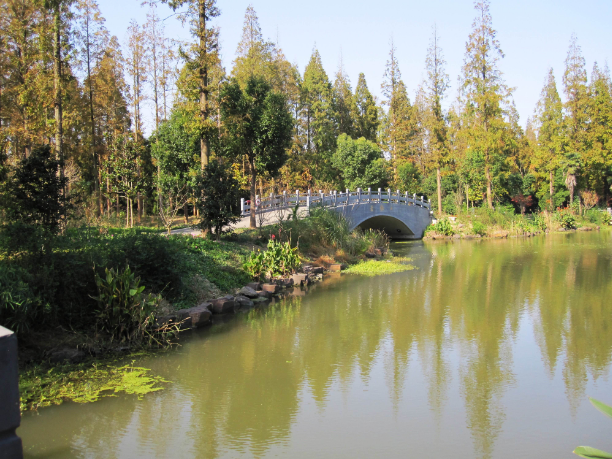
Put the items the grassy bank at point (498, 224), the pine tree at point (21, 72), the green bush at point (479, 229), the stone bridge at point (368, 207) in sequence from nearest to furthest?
the pine tree at point (21, 72), the stone bridge at point (368, 207), the green bush at point (479, 229), the grassy bank at point (498, 224)

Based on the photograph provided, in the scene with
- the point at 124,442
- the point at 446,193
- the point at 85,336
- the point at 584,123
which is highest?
the point at 584,123

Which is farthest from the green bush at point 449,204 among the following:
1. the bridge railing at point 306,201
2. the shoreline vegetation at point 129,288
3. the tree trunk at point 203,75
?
the tree trunk at point 203,75

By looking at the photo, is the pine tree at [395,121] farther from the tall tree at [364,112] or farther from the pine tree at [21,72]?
the pine tree at [21,72]

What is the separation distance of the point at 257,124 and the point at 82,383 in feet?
39.8

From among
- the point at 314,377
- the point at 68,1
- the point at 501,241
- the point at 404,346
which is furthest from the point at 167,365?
the point at 501,241

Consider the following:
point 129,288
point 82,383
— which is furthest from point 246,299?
point 82,383

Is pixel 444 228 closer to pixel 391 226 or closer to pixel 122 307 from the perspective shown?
pixel 391 226

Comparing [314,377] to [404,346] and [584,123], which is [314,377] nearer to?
[404,346]

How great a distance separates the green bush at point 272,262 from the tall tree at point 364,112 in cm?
2695

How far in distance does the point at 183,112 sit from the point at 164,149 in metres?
5.57

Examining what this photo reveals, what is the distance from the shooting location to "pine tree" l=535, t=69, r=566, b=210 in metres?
33.8

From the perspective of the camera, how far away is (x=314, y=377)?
7070 mm

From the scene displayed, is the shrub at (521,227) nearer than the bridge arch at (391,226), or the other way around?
the bridge arch at (391,226)

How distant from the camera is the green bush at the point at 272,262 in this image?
1304cm
